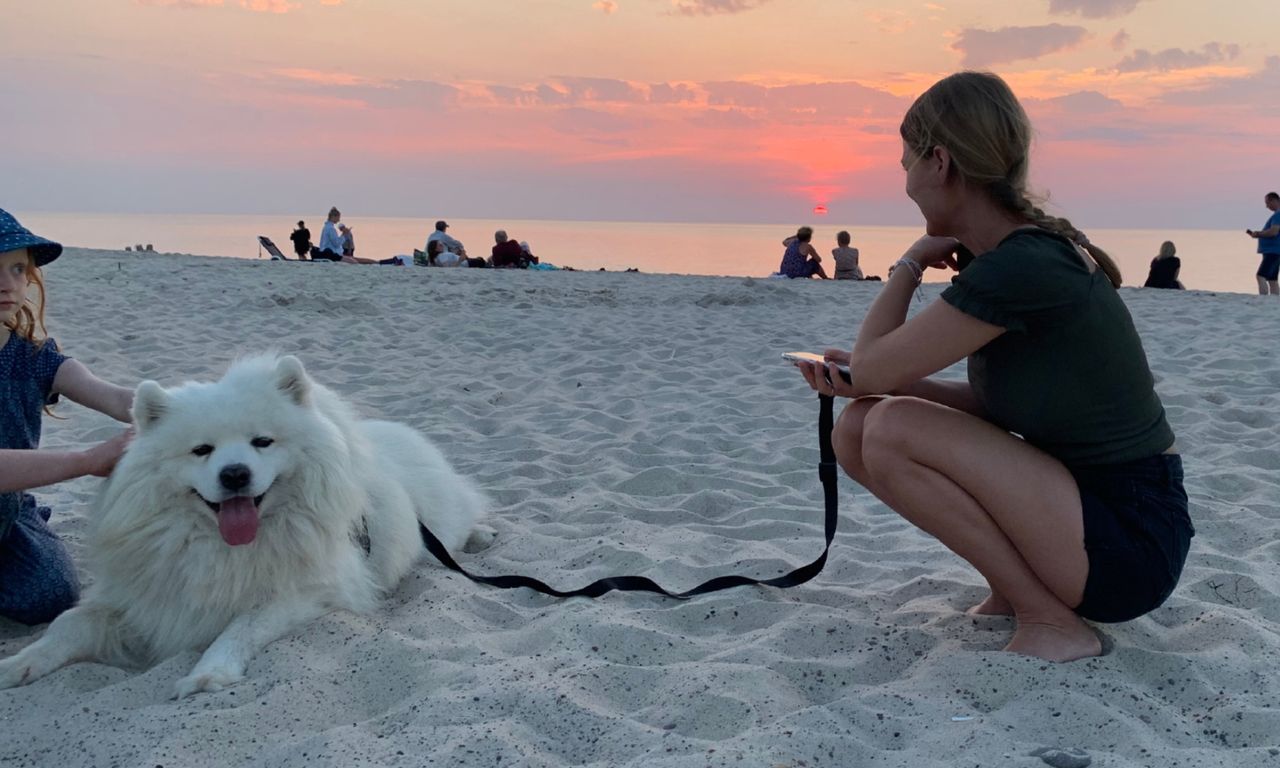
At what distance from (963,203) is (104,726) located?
234 cm

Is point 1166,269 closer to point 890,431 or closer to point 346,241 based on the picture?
point 890,431

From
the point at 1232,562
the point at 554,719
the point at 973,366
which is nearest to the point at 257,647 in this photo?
the point at 554,719

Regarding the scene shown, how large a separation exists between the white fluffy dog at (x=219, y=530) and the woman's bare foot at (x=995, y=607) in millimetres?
1790

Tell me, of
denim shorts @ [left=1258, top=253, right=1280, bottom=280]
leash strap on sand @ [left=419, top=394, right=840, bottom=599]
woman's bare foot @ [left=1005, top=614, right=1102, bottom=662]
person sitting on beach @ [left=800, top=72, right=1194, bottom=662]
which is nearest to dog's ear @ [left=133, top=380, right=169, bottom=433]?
leash strap on sand @ [left=419, top=394, right=840, bottom=599]

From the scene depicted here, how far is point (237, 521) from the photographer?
264 cm

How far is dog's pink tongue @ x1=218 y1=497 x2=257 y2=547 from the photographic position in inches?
104

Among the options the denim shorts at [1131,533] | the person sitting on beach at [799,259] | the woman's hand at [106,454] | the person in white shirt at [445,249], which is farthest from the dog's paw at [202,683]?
the person in white shirt at [445,249]

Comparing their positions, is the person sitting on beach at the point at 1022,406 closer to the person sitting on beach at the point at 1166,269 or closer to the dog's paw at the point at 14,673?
the dog's paw at the point at 14,673

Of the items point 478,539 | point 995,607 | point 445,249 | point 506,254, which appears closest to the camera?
point 995,607

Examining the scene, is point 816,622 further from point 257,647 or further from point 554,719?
point 257,647

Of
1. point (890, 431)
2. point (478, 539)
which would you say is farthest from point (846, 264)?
point (890, 431)

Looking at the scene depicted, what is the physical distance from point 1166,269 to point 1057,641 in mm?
13296

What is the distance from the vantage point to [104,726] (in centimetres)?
221

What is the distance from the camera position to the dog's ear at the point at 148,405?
2.54 metres
